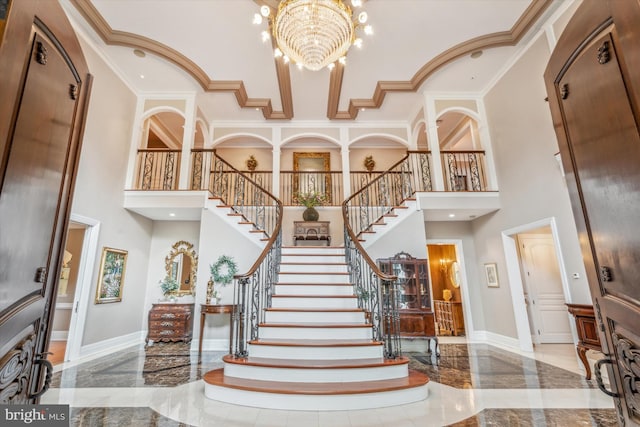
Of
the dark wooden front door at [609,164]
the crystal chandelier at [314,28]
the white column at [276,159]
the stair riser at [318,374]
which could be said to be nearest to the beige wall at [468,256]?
the white column at [276,159]

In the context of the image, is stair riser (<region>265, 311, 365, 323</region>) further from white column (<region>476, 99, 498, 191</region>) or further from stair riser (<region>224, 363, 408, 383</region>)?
white column (<region>476, 99, 498, 191</region>)

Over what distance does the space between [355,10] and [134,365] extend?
6469 millimetres

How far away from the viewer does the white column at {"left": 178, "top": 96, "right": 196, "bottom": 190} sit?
251 inches

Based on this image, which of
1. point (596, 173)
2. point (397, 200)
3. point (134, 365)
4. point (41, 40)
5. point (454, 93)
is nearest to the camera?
point (41, 40)

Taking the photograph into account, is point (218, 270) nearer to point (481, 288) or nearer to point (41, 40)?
point (41, 40)

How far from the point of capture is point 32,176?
117 cm

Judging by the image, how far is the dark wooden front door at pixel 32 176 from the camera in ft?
3.32

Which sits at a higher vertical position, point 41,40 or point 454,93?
point 454,93

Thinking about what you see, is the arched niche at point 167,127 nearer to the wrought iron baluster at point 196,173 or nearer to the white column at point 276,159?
the wrought iron baluster at point 196,173

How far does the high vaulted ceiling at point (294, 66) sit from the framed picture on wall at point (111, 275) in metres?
3.58

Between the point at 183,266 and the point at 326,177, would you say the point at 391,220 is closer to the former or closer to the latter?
the point at 326,177

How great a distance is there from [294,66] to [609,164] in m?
5.93

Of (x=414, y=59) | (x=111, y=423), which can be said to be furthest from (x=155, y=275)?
(x=414, y=59)

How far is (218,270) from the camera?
5777 mm
